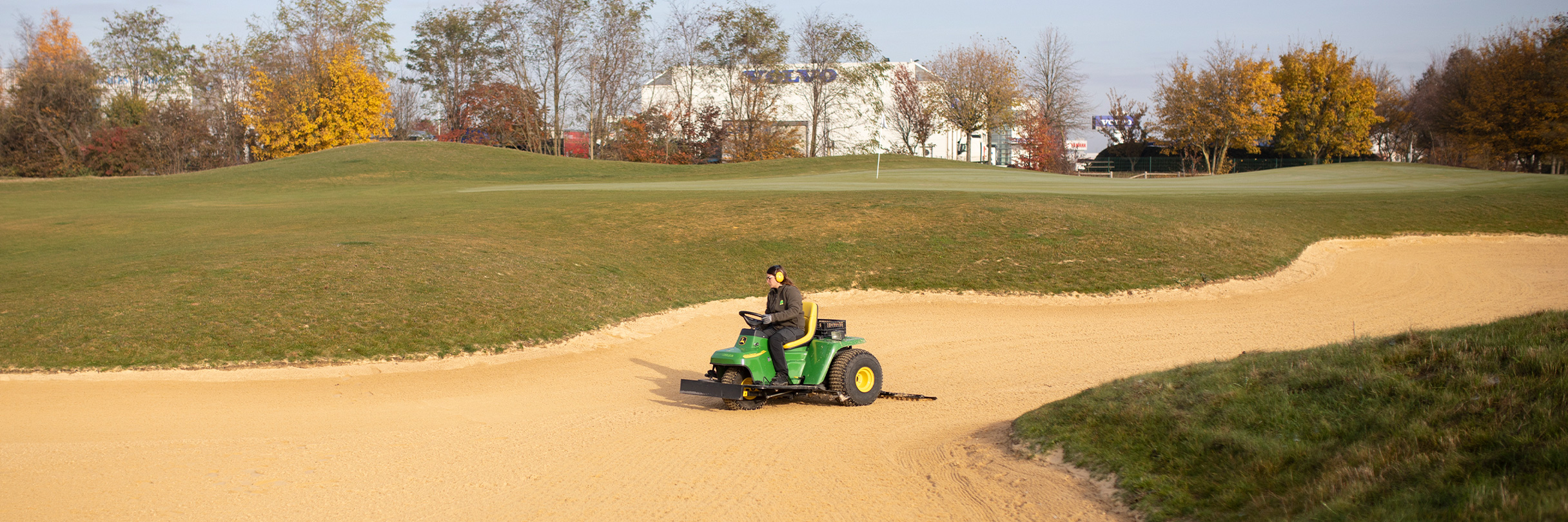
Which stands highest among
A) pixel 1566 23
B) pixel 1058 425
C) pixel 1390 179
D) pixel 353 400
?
pixel 1566 23

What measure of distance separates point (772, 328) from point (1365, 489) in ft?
22.4

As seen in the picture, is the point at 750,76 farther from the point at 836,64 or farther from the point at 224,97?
the point at 224,97

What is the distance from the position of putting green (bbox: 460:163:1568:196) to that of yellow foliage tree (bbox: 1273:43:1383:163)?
82.4 feet

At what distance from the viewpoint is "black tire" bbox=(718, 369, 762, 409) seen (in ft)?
34.9

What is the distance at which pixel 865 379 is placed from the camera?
1104 centimetres

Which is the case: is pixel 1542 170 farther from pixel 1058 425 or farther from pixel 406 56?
pixel 406 56

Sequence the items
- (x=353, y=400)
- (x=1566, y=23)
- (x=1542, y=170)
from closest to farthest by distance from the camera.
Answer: (x=353, y=400)
(x=1566, y=23)
(x=1542, y=170)

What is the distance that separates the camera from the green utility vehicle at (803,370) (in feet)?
34.4

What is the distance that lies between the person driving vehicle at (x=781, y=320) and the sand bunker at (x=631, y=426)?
643mm

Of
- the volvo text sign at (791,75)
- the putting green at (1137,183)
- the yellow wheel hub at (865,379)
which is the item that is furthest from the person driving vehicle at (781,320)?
the volvo text sign at (791,75)

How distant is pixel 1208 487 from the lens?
223 inches

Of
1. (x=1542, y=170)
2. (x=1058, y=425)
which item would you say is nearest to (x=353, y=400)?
(x=1058, y=425)

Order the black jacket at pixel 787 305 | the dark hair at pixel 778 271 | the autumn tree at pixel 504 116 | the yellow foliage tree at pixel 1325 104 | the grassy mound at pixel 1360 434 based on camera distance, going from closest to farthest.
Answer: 1. the grassy mound at pixel 1360 434
2. the dark hair at pixel 778 271
3. the black jacket at pixel 787 305
4. the yellow foliage tree at pixel 1325 104
5. the autumn tree at pixel 504 116

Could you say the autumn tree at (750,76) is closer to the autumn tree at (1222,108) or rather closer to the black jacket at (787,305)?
the autumn tree at (1222,108)
